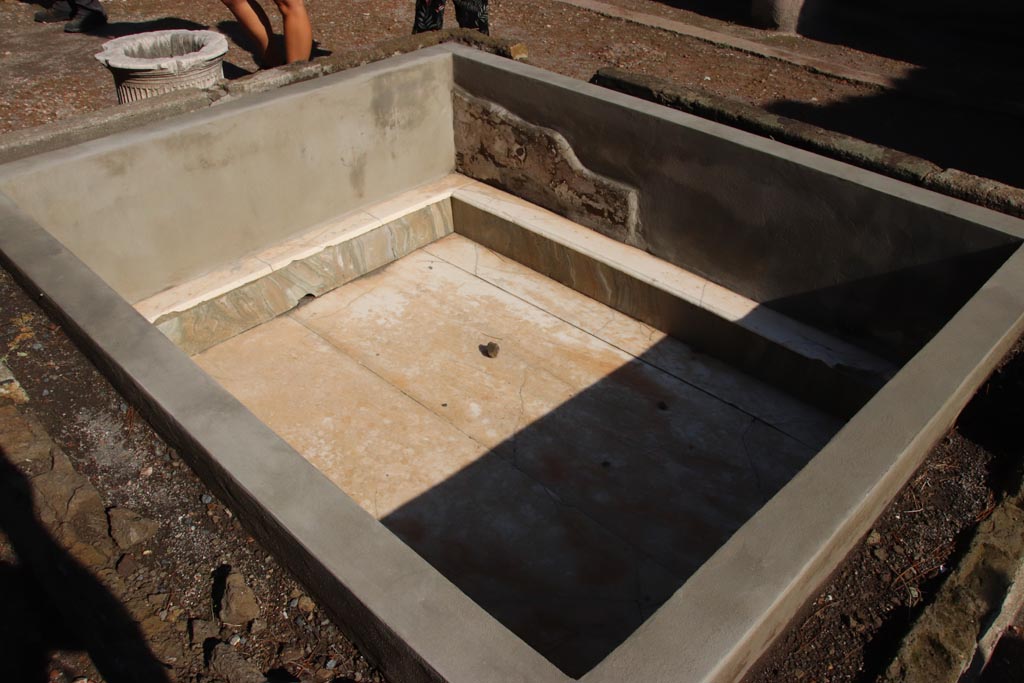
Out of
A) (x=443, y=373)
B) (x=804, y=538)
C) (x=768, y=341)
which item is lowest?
(x=443, y=373)

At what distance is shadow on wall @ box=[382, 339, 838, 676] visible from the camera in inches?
106

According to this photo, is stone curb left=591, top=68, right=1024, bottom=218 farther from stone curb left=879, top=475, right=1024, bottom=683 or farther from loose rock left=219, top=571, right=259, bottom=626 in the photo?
loose rock left=219, top=571, right=259, bottom=626

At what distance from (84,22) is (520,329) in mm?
6054

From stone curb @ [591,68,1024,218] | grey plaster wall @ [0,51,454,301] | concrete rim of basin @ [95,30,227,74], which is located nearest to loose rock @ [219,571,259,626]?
grey plaster wall @ [0,51,454,301]

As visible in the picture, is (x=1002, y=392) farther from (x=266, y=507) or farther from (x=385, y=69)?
(x=385, y=69)

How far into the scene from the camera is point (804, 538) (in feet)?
5.73

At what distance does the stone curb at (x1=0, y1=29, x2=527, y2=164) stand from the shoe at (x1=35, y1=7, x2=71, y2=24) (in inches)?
186

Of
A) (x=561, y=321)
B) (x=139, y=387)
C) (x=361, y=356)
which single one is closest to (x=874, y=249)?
(x=561, y=321)

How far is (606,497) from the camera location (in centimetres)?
307

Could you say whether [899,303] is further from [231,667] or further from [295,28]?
[295,28]

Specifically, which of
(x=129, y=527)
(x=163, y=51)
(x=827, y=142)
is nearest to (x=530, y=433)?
(x=129, y=527)

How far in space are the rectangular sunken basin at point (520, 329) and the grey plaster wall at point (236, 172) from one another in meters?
0.01

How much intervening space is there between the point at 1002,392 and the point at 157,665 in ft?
8.09

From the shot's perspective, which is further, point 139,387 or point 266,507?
point 139,387
